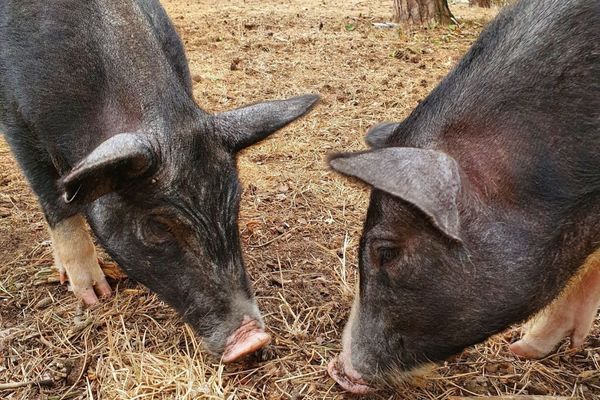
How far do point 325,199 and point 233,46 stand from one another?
18.7 feet

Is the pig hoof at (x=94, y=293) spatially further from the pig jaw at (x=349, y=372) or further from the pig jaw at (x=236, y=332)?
the pig jaw at (x=349, y=372)

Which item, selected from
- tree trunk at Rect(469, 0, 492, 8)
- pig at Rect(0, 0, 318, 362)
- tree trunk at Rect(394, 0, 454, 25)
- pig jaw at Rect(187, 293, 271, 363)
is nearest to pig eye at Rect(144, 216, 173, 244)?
pig at Rect(0, 0, 318, 362)

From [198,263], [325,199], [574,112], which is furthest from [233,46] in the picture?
[574,112]

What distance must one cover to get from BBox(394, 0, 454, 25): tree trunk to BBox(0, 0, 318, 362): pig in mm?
9165

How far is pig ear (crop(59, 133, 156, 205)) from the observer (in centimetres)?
311

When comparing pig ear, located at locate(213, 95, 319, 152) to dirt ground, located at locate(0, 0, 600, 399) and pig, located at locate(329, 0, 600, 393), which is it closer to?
pig, located at locate(329, 0, 600, 393)

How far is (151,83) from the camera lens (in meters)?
3.73

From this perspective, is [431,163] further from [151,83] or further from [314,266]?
[314,266]

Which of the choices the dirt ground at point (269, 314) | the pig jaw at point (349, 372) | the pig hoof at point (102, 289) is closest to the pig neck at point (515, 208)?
the pig jaw at point (349, 372)

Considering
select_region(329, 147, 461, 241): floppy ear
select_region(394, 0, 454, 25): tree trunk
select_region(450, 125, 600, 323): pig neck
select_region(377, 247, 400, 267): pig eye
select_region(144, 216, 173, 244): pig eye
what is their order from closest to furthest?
select_region(329, 147, 461, 241): floppy ear, select_region(450, 125, 600, 323): pig neck, select_region(377, 247, 400, 267): pig eye, select_region(144, 216, 173, 244): pig eye, select_region(394, 0, 454, 25): tree trunk

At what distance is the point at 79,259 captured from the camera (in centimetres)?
445

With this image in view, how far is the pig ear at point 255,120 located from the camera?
12.2ft

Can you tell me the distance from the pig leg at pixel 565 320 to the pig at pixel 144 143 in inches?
61.3

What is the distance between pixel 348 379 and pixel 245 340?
607 mm
